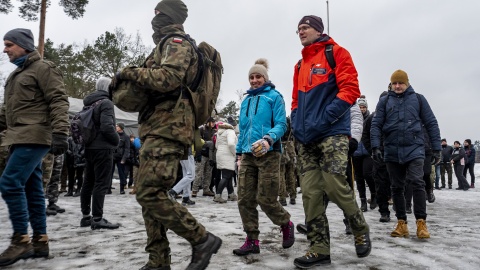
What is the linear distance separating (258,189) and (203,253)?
120 centimetres

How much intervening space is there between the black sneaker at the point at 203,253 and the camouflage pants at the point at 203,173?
6874 millimetres

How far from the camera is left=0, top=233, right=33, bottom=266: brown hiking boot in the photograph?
10.3ft

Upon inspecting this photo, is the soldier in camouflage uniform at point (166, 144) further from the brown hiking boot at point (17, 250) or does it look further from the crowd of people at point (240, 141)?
the brown hiking boot at point (17, 250)

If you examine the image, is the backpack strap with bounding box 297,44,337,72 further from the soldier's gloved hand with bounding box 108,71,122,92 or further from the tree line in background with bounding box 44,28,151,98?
the tree line in background with bounding box 44,28,151,98

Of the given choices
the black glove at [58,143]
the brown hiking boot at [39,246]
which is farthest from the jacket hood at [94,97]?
the brown hiking boot at [39,246]

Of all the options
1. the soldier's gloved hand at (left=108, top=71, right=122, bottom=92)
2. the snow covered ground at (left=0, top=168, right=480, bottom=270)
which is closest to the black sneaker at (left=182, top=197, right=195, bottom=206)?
the snow covered ground at (left=0, top=168, right=480, bottom=270)

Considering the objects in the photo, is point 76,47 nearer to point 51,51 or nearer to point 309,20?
point 51,51

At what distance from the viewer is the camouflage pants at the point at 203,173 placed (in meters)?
9.55

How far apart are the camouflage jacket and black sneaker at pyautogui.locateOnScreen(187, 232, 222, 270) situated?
0.74 m

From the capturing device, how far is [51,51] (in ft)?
106

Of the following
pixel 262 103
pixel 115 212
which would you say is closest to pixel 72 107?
pixel 115 212

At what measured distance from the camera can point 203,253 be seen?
2562mm

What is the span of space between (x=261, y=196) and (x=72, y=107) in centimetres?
1389

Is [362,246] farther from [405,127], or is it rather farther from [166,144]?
[405,127]
